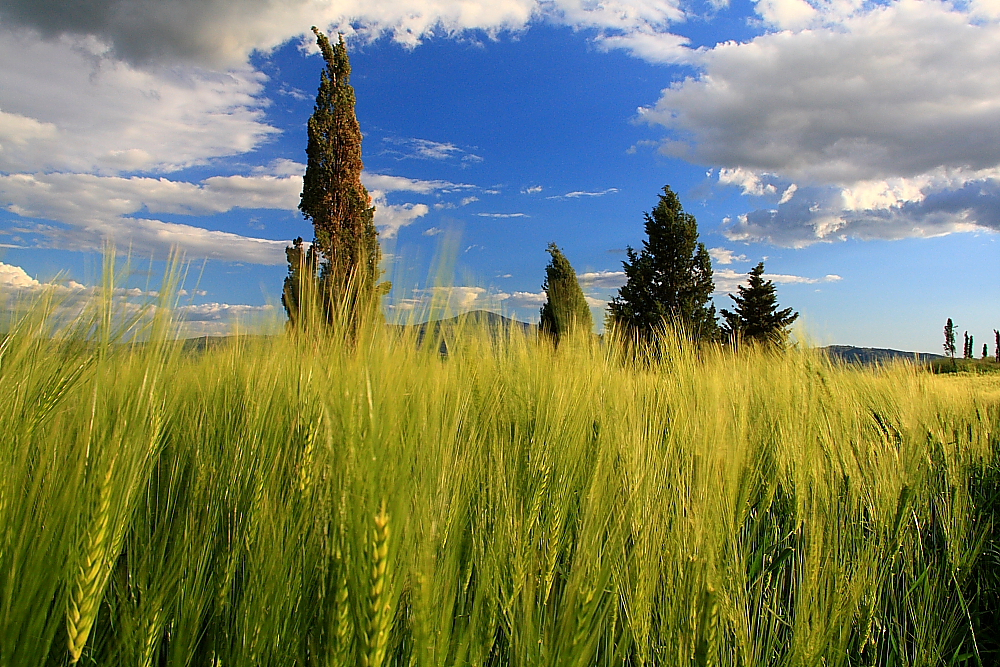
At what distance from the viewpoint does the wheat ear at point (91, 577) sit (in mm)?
1211

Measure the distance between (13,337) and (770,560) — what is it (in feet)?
9.71

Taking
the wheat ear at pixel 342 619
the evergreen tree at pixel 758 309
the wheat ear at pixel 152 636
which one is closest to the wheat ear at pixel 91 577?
the wheat ear at pixel 152 636

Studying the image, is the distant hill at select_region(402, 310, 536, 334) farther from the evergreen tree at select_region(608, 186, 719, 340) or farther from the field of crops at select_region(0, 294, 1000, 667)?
the evergreen tree at select_region(608, 186, 719, 340)

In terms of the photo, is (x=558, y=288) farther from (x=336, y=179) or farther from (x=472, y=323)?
(x=472, y=323)

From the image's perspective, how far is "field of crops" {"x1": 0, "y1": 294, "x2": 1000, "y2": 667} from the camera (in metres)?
1.22

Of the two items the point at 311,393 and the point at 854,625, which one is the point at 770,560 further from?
the point at 311,393

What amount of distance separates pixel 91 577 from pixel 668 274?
59.7 ft

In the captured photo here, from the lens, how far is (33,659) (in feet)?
3.78

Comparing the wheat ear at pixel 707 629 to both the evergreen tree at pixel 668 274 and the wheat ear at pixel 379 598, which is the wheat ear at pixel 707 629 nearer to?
the wheat ear at pixel 379 598

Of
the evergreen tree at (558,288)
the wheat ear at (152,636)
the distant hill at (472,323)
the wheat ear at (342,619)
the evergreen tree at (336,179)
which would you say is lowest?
the wheat ear at (152,636)

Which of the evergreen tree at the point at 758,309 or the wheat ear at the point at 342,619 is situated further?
the evergreen tree at the point at 758,309

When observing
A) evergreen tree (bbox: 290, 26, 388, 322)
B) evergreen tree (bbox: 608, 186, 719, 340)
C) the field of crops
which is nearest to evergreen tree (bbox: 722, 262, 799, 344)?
evergreen tree (bbox: 608, 186, 719, 340)

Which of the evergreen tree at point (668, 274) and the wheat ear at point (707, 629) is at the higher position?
the evergreen tree at point (668, 274)

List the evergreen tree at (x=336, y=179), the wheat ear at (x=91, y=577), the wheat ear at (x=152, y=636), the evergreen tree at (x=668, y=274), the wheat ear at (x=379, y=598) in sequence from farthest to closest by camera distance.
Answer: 1. the evergreen tree at (x=668, y=274)
2. the evergreen tree at (x=336, y=179)
3. the wheat ear at (x=152, y=636)
4. the wheat ear at (x=91, y=577)
5. the wheat ear at (x=379, y=598)
